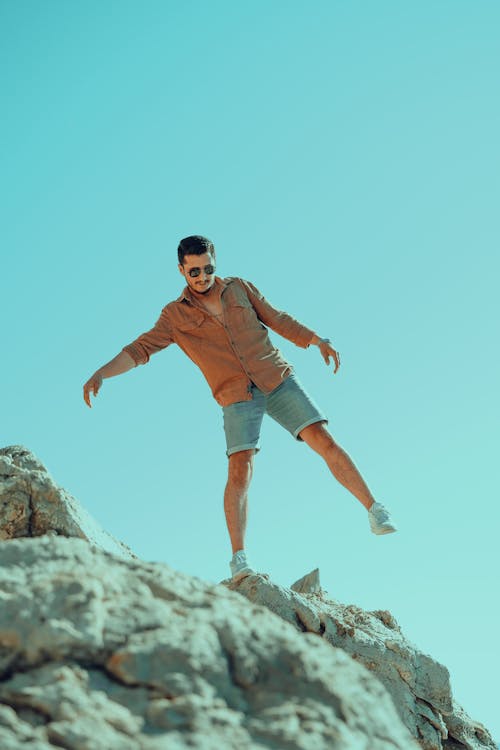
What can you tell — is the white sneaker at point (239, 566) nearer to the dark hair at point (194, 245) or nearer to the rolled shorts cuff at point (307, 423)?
the rolled shorts cuff at point (307, 423)

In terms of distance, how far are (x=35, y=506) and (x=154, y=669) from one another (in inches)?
161

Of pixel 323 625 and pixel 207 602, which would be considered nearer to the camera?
pixel 207 602

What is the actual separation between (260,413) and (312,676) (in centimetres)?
551

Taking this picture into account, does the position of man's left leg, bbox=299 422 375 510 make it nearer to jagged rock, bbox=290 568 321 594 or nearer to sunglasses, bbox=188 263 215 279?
jagged rock, bbox=290 568 321 594

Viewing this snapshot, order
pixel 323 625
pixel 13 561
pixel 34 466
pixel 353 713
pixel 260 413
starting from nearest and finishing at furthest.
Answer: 1. pixel 353 713
2. pixel 13 561
3. pixel 34 466
4. pixel 323 625
5. pixel 260 413

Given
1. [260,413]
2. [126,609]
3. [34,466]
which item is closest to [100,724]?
[126,609]

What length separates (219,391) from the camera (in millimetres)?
7707

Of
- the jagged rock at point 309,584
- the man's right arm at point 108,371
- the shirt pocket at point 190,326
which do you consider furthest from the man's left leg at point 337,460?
the man's right arm at point 108,371

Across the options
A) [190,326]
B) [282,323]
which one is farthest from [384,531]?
[190,326]

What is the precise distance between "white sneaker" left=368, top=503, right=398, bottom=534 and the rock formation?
4.69 m

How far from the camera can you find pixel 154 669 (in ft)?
6.79

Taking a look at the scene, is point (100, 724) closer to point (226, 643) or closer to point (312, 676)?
point (226, 643)

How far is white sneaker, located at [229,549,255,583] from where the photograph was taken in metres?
6.84

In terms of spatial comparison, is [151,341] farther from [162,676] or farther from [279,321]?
[162,676]
